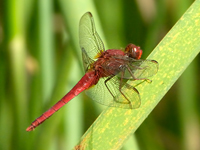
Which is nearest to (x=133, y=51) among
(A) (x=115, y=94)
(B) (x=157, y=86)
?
(A) (x=115, y=94)

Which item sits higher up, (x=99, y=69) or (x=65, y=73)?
(x=65, y=73)

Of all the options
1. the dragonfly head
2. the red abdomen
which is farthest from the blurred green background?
the dragonfly head

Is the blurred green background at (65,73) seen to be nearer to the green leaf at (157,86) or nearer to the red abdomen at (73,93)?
the red abdomen at (73,93)

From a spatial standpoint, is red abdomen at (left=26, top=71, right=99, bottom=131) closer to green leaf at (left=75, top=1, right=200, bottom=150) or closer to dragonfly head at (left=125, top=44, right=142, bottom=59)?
dragonfly head at (left=125, top=44, right=142, bottom=59)

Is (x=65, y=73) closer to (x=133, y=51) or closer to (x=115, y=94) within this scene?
(x=115, y=94)

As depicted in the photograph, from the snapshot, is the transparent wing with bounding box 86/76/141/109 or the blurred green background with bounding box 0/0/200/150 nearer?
the transparent wing with bounding box 86/76/141/109

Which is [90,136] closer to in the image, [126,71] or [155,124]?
[126,71]

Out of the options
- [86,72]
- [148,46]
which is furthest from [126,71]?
[148,46]
